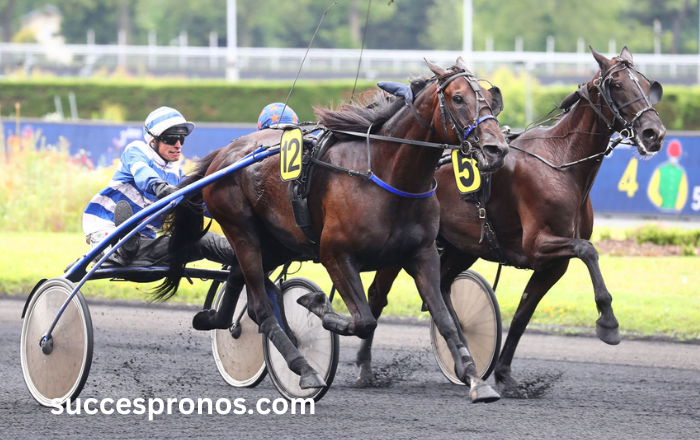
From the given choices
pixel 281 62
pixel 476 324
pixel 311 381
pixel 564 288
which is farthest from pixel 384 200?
pixel 281 62

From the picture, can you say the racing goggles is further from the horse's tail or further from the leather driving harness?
the leather driving harness

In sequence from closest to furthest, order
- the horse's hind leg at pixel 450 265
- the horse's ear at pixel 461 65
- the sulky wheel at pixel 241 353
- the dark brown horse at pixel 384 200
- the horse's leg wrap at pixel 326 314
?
the dark brown horse at pixel 384 200
the horse's ear at pixel 461 65
the horse's leg wrap at pixel 326 314
the sulky wheel at pixel 241 353
the horse's hind leg at pixel 450 265

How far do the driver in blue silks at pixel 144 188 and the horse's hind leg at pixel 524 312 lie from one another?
1.75m

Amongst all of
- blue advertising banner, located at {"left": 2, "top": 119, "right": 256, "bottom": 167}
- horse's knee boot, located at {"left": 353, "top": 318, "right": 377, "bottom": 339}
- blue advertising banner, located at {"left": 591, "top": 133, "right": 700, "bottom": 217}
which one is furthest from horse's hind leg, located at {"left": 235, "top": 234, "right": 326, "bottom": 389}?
blue advertising banner, located at {"left": 591, "top": 133, "right": 700, "bottom": 217}

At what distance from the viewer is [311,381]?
15.6 ft

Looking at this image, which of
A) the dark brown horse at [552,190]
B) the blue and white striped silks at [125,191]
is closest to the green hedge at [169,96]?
the dark brown horse at [552,190]

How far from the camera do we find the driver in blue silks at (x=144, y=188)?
18.1 feet

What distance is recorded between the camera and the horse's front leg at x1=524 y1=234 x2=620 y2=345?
4.83 meters

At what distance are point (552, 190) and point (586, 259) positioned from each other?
0.58 meters

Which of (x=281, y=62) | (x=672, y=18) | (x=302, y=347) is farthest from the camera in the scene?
(x=672, y=18)

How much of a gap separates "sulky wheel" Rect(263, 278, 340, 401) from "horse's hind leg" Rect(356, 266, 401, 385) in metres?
0.59

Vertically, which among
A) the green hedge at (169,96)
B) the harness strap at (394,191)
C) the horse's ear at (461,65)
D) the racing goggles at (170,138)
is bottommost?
the harness strap at (394,191)

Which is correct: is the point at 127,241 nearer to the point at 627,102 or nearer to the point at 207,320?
the point at 207,320

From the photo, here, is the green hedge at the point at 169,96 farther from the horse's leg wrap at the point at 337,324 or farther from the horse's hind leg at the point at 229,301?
the horse's leg wrap at the point at 337,324
